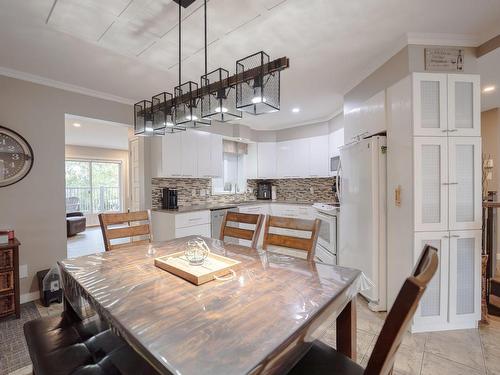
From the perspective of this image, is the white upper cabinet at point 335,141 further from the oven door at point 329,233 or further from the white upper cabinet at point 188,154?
the white upper cabinet at point 188,154

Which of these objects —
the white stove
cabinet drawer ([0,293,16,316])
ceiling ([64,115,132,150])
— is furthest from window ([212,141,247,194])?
cabinet drawer ([0,293,16,316])

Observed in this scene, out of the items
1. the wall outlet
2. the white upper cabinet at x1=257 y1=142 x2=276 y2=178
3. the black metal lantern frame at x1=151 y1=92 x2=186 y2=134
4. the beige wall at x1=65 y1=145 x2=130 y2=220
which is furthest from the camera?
the beige wall at x1=65 y1=145 x2=130 y2=220

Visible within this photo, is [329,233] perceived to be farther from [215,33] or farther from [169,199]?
[215,33]

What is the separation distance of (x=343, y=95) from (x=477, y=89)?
146cm

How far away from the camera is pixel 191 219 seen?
3.61 meters

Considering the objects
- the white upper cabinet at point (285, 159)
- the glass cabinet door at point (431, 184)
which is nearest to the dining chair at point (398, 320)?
the glass cabinet door at point (431, 184)

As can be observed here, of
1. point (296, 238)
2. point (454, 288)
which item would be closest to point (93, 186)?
point (296, 238)

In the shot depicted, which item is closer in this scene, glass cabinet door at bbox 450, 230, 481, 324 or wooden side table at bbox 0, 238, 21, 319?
glass cabinet door at bbox 450, 230, 481, 324

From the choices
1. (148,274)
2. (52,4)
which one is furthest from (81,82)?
(148,274)

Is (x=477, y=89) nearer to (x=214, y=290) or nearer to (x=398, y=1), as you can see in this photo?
(x=398, y=1)

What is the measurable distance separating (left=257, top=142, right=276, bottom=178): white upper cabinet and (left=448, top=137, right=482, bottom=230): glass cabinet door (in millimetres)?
3396

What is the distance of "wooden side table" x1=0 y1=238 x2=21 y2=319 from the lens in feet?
7.49

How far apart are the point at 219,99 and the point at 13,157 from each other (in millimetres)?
2534

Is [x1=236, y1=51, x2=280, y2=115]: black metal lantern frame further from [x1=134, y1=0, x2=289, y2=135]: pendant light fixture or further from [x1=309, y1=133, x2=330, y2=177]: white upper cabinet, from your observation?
[x1=309, y1=133, x2=330, y2=177]: white upper cabinet
